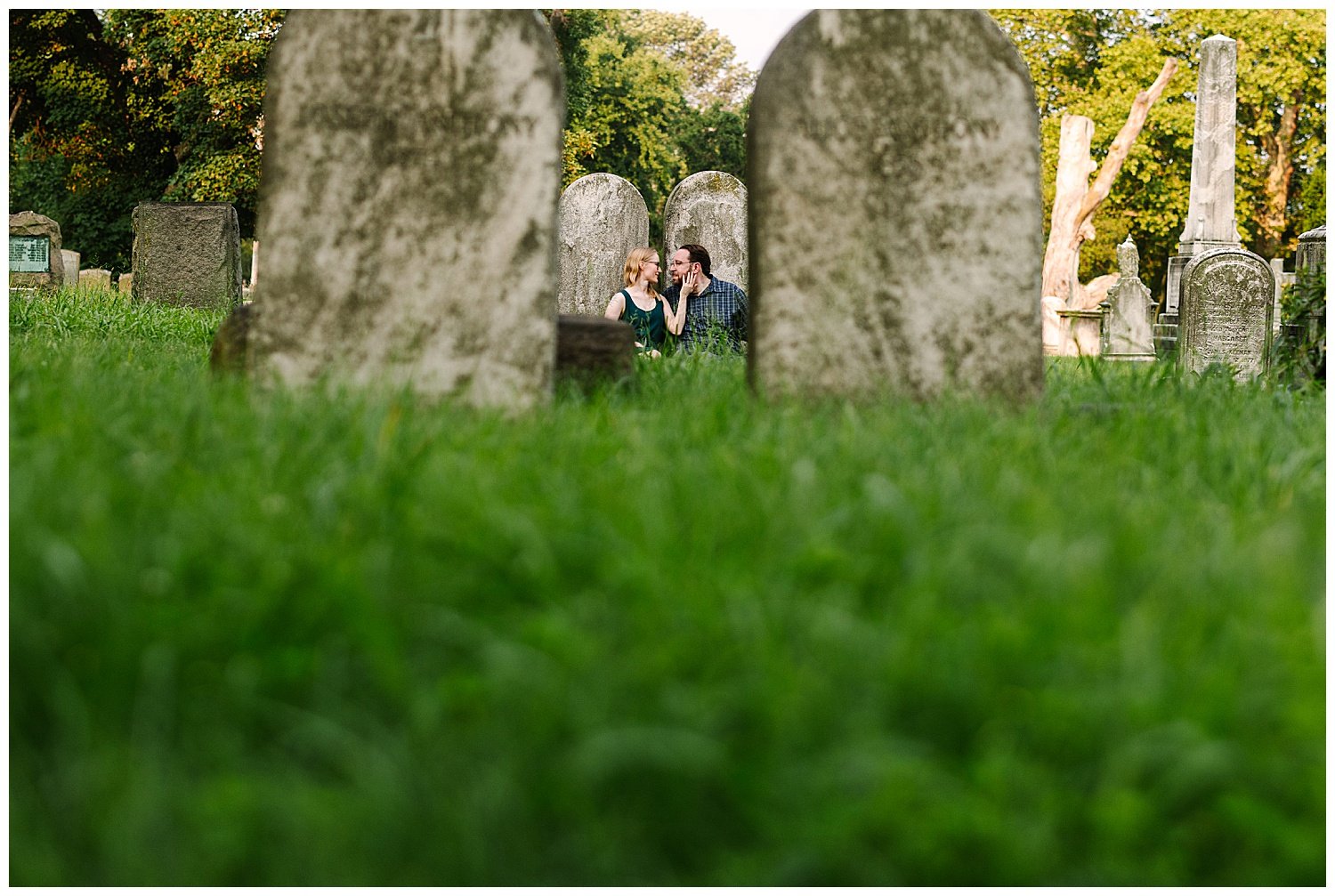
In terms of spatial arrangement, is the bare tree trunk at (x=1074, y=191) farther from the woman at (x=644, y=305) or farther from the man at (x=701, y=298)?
the woman at (x=644, y=305)

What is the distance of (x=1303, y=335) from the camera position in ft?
20.0

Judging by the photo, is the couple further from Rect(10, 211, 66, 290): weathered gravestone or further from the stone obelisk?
the stone obelisk

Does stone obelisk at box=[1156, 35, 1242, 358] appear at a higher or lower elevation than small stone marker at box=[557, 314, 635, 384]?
higher

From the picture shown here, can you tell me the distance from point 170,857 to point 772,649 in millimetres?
803

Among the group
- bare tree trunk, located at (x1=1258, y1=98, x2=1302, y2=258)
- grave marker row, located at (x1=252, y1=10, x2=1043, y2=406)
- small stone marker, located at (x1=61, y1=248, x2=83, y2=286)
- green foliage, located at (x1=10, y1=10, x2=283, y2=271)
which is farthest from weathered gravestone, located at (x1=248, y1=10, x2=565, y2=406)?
bare tree trunk, located at (x1=1258, y1=98, x2=1302, y2=258)

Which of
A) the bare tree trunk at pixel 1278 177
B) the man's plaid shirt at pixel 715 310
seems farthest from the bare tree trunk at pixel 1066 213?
the man's plaid shirt at pixel 715 310

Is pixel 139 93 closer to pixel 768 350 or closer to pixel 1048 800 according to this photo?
pixel 768 350

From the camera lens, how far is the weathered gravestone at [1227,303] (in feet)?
36.4

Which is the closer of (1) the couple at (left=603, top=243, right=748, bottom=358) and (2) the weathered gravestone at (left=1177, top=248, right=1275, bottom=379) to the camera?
(1) the couple at (left=603, top=243, right=748, bottom=358)

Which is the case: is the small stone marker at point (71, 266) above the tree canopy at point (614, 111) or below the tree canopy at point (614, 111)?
below

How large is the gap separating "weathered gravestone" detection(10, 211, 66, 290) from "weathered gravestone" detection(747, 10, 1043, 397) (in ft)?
42.0

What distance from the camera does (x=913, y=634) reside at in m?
1.64

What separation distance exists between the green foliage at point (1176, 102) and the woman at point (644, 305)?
891 inches

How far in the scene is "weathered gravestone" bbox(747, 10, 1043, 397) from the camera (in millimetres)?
3707
